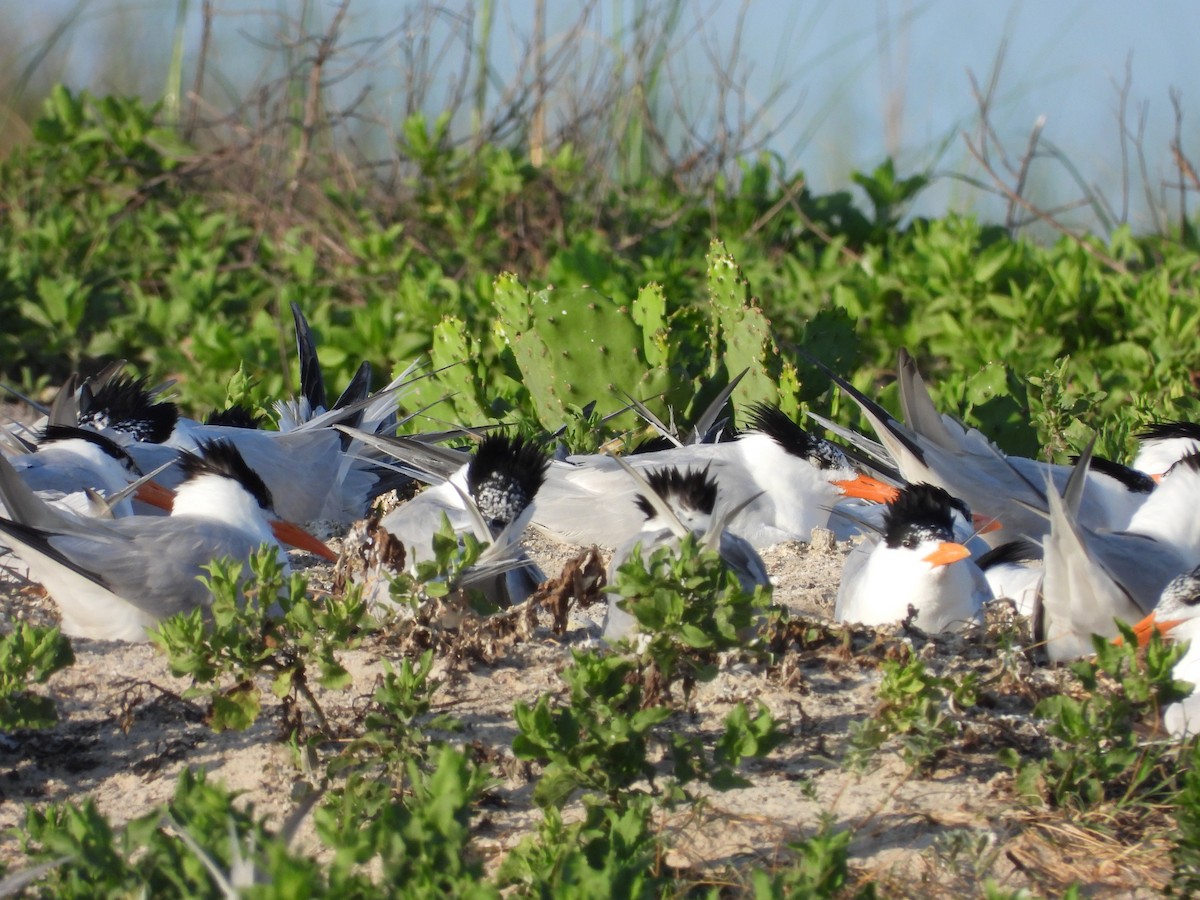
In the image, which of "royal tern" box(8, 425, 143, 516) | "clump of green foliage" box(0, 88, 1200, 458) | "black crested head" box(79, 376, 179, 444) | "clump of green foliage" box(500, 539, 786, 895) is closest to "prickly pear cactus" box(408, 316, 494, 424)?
"clump of green foliage" box(0, 88, 1200, 458)

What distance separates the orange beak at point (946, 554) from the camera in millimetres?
3107

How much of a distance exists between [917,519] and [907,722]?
2.82 ft

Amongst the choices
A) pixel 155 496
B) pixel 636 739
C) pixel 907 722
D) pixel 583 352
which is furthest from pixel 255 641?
pixel 583 352

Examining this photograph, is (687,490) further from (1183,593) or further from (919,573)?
(1183,593)

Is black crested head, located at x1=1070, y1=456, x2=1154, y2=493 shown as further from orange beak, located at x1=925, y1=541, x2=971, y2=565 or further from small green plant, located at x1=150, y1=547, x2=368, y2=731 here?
small green plant, located at x1=150, y1=547, x2=368, y2=731

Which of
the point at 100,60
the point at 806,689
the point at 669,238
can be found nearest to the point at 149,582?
the point at 806,689

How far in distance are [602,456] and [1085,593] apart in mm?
1622

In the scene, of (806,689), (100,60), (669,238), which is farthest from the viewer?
(100,60)

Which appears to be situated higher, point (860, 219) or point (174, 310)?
point (860, 219)

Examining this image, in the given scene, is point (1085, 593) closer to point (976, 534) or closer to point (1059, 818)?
point (976, 534)

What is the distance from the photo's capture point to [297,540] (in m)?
3.61

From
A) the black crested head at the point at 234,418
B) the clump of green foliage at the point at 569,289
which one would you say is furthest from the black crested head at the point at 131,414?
the clump of green foliage at the point at 569,289

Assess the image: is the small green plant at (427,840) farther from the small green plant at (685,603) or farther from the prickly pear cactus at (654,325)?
the prickly pear cactus at (654,325)

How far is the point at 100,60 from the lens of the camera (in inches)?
359
